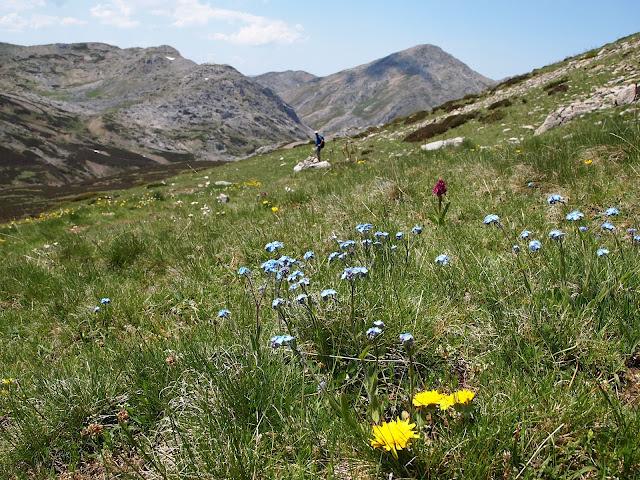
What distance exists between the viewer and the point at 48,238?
497 inches

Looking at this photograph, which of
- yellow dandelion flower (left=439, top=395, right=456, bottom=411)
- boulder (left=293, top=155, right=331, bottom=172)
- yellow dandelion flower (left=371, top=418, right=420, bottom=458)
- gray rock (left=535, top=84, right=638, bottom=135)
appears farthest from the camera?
boulder (left=293, top=155, right=331, bottom=172)

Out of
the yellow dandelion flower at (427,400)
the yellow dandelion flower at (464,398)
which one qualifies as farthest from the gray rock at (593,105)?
the yellow dandelion flower at (427,400)

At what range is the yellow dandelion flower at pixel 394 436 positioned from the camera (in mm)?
1920

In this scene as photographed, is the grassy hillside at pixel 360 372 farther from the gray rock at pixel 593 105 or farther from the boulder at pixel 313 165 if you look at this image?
the boulder at pixel 313 165

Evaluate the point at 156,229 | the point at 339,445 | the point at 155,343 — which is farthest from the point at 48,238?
the point at 339,445

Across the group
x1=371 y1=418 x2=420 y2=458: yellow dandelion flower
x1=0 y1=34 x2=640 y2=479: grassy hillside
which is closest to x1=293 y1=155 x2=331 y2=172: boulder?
x1=0 y1=34 x2=640 y2=479: grassy hillside

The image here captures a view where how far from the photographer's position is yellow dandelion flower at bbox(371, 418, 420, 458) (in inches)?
75.6

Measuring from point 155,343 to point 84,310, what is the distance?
2133 mm

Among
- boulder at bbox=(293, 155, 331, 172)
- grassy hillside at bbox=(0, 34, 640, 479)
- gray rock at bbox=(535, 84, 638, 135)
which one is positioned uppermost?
gray rock at bbox=(535, 84, 638, 135)

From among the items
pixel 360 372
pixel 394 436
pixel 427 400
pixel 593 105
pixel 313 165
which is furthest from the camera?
pixel 313 165

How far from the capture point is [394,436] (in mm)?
1930

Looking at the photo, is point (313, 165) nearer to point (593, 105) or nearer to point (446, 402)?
point (593, 105)

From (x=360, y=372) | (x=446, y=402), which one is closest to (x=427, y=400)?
(x=446, y=402)

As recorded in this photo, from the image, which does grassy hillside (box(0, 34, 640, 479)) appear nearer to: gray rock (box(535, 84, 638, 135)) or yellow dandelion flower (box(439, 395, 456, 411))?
yellow dandelion flower (box(439, 395, 456, 411))
